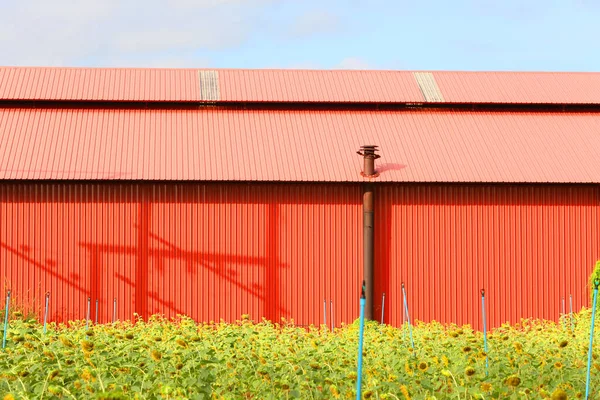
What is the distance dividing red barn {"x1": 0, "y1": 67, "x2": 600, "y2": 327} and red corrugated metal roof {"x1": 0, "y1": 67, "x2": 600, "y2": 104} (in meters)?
1.20

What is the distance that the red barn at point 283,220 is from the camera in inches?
690

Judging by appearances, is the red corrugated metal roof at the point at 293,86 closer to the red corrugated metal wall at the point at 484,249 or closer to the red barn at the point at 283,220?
the red barn at the point at 283,220

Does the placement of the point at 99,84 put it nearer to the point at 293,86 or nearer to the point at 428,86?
the point at 293,86

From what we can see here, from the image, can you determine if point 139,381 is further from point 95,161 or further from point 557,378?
point 95,161

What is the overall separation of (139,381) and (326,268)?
10670 mm

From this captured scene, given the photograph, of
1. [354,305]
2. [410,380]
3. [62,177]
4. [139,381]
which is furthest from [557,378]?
[62,177]

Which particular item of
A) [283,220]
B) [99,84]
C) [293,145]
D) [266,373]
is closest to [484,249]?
[283,220]

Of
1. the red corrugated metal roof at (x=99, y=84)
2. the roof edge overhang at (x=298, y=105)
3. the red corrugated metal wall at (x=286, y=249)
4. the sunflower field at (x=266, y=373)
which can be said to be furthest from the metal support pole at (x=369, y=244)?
the sunflower field at (x=266, y=373)

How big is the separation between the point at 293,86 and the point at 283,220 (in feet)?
17.2

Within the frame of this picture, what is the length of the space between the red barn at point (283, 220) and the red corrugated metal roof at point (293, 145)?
54 mm

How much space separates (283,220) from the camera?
1783 cm

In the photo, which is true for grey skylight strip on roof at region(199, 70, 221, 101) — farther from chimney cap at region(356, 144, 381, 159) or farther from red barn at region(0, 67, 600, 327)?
chimney cap at region(356, 144, 381, 159)

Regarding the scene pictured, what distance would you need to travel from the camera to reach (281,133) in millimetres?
19500

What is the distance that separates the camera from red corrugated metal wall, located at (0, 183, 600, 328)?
17500mm
